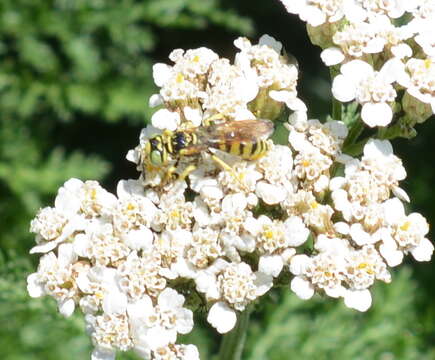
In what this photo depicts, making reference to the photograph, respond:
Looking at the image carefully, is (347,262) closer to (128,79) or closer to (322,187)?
(322,187)

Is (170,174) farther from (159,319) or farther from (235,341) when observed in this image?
(235,341)

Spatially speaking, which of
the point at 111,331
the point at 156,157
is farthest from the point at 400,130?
the point at 111,331

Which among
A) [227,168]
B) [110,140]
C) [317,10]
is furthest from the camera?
[110,140]

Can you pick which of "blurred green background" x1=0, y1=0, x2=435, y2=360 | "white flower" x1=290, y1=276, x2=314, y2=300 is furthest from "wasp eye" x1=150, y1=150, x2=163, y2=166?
"blurred green background" x1=0, y1=0, x2=435, y2=360

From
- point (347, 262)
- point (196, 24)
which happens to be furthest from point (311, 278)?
point (196, 24)

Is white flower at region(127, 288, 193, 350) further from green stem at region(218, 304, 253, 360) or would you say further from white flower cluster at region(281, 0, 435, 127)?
white flower cluster at region(281, 0, 435, 127)

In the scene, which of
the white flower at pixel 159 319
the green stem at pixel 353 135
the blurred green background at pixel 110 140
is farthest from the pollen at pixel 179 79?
the blurred green background at pixel 110 140
